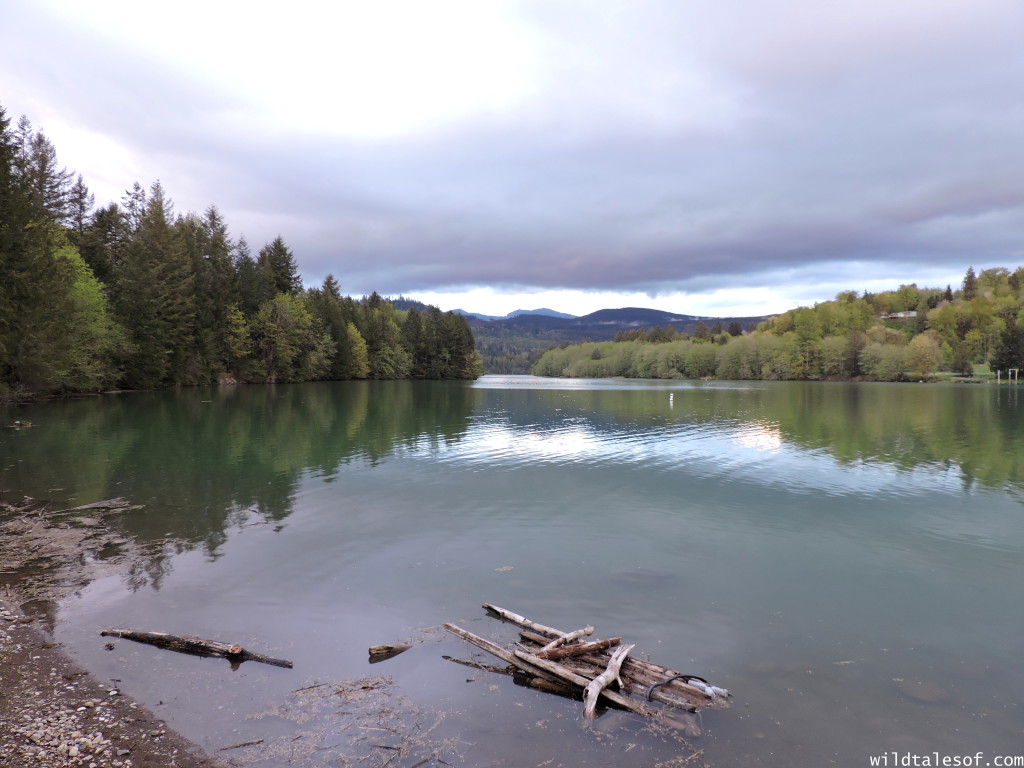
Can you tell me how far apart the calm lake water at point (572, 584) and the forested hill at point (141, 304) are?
53.4ft

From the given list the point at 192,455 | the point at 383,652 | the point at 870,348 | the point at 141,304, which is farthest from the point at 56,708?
the point at 870,348

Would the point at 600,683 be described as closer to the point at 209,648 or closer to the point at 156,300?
the point at 209,648

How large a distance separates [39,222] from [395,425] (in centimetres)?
3094

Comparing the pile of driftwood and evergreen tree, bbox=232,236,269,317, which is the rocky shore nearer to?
the pile of driftwood

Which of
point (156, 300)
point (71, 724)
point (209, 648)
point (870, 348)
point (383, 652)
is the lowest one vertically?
point (383, 652)

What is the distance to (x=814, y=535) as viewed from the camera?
631 inches

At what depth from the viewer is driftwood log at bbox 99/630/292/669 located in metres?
8.52

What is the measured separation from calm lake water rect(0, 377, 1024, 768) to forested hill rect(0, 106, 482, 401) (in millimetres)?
16283

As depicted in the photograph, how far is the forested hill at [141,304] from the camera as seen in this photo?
39.6 m

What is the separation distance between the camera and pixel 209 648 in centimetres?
859

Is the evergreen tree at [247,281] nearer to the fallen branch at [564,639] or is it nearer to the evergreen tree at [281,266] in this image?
the evergreen tree at [281,266]

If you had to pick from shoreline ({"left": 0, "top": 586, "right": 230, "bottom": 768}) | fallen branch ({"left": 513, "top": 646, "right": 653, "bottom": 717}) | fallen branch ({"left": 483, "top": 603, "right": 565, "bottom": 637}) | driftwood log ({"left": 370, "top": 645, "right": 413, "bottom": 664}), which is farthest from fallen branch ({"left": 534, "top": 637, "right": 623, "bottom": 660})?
shoreline ({"left": 0, "top": 586, "right": 230, "bottom": 768})

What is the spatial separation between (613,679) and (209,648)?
19.3 ft

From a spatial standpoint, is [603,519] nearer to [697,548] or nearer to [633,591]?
[697,548]
